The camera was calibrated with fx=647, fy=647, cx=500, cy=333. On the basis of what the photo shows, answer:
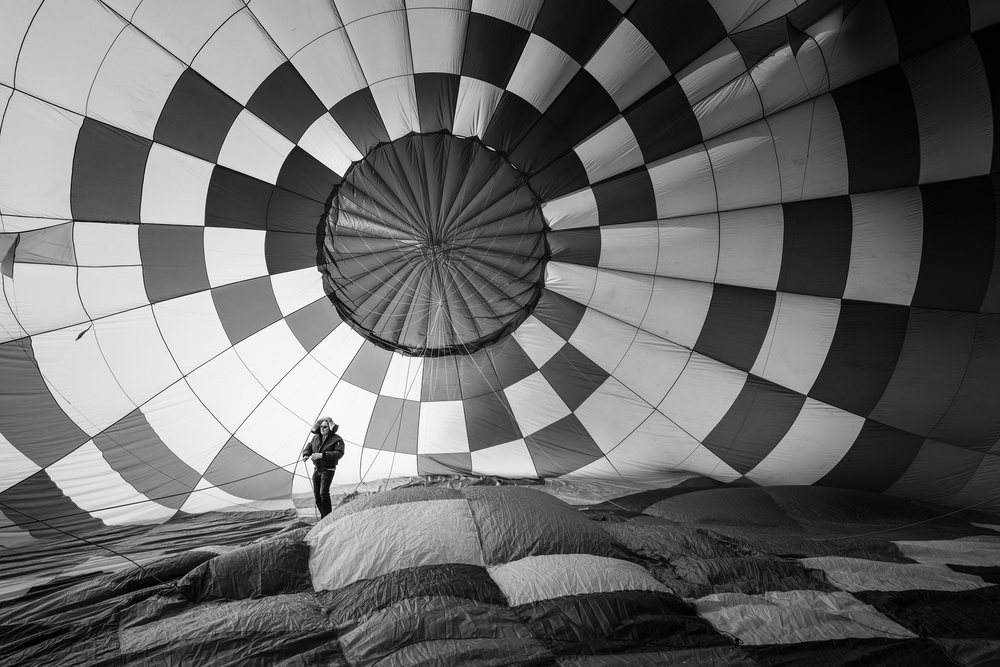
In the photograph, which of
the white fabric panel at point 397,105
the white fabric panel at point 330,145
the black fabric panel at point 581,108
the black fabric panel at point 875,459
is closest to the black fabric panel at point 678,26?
the black fabric panel at point 581,108

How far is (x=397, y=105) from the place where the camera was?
3.39 m

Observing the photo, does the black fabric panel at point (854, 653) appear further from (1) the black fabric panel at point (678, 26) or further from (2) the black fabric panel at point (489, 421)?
(1) the black fabric panel at point (678, 26)

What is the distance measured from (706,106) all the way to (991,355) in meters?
2.04

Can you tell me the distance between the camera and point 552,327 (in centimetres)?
403

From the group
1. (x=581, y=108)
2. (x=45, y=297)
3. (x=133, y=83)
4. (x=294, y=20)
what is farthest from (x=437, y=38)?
(x=45, y=297)

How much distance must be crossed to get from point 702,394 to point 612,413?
1.82ft

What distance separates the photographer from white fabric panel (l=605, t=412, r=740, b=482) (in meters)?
3.96

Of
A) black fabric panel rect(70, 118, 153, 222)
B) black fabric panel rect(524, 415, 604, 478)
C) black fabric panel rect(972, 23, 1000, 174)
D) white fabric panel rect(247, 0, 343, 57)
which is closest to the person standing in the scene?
black fabric panel rect(524, 415, 604, 478)

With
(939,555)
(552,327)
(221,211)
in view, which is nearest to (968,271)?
(939,555)

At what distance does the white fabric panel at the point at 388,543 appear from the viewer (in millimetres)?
2133

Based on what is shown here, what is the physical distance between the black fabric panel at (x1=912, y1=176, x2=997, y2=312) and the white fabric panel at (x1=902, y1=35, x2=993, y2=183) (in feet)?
0.36

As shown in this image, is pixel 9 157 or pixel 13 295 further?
pixel 13 295

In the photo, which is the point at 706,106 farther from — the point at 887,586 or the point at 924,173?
the point at 887,586

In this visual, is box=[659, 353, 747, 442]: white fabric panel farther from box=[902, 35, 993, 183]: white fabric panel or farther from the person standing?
the person standing
